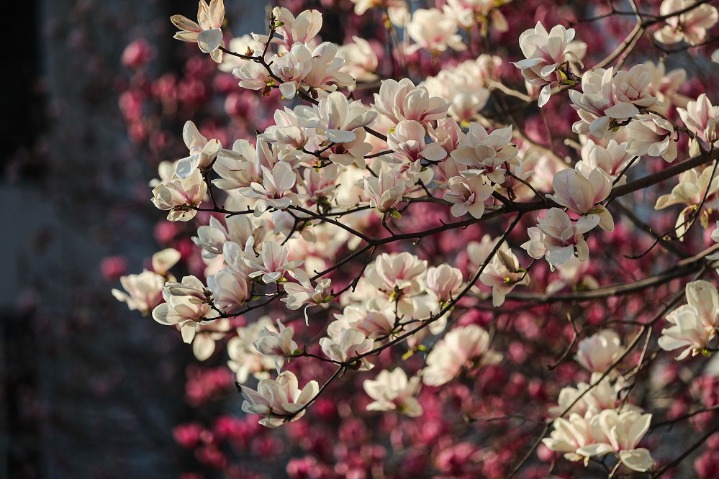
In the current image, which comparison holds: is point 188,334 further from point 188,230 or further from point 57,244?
point 57,244

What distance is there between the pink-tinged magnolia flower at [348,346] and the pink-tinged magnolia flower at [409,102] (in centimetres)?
32

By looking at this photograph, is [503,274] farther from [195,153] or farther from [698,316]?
[195,153]

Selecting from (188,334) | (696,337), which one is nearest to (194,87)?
(188,334)

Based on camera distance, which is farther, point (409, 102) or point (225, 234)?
point (225, 234)

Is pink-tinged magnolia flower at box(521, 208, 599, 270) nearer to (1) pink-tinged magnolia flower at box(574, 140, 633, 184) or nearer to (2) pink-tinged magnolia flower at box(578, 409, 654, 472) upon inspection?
(1) pink-tinged magnolia flower at box(574, 140, 633, 184)

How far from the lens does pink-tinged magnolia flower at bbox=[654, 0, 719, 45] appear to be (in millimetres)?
1732

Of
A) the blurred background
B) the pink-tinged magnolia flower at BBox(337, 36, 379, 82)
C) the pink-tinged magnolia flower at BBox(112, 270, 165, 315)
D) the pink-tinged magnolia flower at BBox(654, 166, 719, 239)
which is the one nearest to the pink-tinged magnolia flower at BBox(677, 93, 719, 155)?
the pink-tinged magnolia flower at BBox(654, 166, 719, 239)

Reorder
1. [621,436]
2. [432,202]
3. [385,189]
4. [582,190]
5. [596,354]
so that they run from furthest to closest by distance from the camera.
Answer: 1. [596,354]
2. [432,202]
3. [621,436]
4. [385,189]
5. [582,190]

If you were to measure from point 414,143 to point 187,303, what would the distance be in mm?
394

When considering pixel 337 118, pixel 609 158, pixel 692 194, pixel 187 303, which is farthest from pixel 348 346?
pixel 692 194

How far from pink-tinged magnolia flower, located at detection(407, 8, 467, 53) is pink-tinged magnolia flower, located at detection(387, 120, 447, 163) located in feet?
2.23

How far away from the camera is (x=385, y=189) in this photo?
1.33m

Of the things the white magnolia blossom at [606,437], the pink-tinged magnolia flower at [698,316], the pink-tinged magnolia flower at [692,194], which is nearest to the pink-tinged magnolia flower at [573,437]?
the white magnolia blossom at [606,437]

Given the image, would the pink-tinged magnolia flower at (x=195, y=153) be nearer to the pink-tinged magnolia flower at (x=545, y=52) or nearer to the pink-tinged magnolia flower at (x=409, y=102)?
the pink-tinged magnolia flower at (x=409, y=102)
